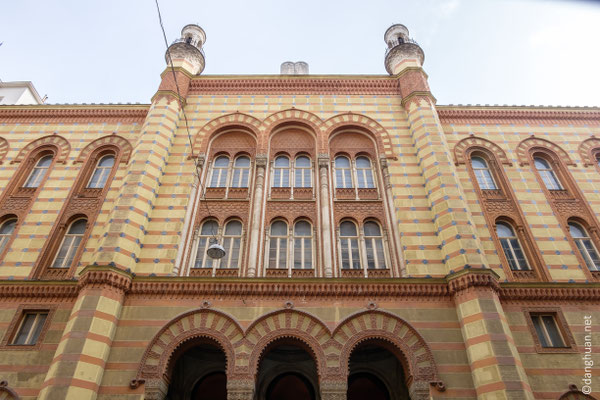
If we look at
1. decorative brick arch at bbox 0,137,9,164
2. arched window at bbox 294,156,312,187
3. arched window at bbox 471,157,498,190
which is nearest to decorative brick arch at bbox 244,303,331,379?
arched window at bbox 294,156,312,187

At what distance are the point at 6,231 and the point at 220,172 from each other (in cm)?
766

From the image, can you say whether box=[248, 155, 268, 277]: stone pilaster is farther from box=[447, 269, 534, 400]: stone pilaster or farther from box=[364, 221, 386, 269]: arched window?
box=[447, 269, 534, 400]: stone pilaster

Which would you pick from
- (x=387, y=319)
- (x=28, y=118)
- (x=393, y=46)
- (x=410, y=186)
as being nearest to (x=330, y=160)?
(x=410, y=186)

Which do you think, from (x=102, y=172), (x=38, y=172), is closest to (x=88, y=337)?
(x=102, y=172)

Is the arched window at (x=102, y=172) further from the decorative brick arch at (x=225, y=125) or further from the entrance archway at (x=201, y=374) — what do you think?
the entrance archway at (x=201, y=374)

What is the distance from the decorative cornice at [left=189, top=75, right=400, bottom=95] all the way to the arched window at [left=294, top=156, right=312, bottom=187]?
3.54 metres

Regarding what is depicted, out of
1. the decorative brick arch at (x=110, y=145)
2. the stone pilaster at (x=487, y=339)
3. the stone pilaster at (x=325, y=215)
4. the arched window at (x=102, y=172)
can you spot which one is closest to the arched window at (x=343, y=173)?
the stone pilaster at (x=325, y=215)

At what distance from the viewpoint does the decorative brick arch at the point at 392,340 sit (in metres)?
9.46

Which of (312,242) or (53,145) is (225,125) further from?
(53,145)

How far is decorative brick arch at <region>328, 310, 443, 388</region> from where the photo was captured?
9.46 meters

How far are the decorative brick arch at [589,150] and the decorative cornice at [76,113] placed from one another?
1808 centimetres

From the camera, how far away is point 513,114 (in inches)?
656

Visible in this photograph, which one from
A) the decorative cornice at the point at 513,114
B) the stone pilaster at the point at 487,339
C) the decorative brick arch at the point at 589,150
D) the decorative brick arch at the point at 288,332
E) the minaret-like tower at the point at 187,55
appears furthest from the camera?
the minaret-like tower at the point at 187,55

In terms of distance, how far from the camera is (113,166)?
15133 millimetres
